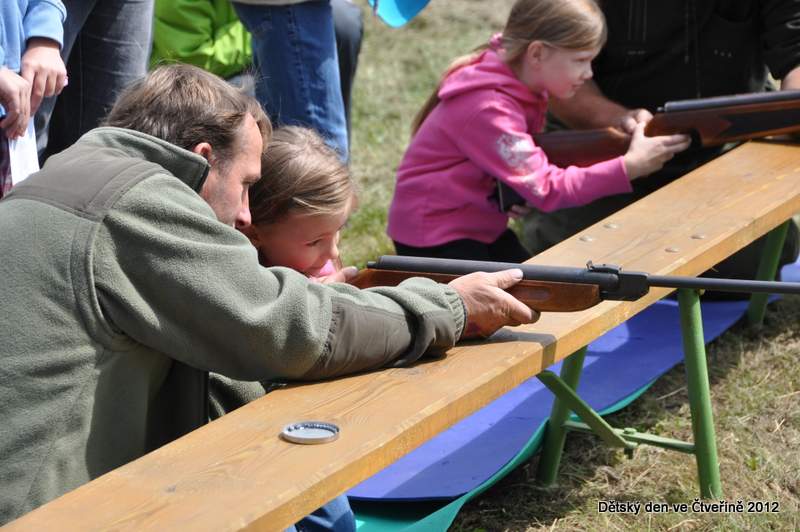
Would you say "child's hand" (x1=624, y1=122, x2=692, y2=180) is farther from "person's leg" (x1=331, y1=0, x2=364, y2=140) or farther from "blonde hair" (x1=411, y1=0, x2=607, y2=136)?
"person's leg" (x1=331, y1=0, x2=364, y2=140)

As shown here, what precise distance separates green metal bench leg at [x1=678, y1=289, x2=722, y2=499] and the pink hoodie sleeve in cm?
115

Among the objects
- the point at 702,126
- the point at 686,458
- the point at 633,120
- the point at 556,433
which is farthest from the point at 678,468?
the point at 633,120

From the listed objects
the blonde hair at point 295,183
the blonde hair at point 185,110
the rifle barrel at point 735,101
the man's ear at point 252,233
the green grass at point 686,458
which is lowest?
the green grass at point 686,458

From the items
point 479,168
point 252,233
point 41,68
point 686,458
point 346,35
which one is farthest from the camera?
point 346,35

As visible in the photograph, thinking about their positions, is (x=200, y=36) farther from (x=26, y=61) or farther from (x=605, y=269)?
(x=605, y=269)

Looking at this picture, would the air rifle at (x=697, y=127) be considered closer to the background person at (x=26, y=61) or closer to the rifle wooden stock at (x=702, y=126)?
the rifle wooden stock at (x=702, y=126)

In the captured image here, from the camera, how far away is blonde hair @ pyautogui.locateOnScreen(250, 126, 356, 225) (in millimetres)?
2891

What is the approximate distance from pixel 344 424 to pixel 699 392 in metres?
1.36

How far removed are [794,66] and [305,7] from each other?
1901mm

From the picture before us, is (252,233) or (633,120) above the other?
(252,233)

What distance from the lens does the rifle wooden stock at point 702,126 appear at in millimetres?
4199

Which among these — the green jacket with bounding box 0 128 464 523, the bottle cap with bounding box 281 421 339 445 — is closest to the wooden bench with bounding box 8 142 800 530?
the bottle cap with bounding box 281 421 339 445

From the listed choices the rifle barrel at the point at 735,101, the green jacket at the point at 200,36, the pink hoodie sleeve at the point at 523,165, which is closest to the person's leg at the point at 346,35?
the green jacket at the point at 200,36

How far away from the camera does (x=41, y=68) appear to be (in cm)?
335
